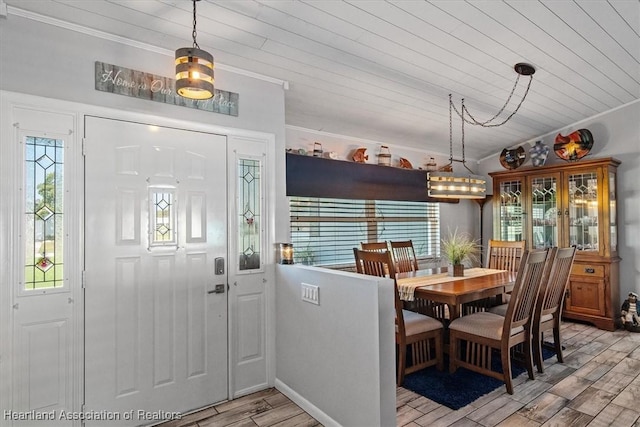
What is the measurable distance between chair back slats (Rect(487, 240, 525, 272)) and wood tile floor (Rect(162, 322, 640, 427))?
4.07 feet

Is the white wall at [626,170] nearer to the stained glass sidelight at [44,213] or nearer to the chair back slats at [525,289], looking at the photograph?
the chair back slats at [525,289]

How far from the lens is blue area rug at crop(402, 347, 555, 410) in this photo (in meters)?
2.78

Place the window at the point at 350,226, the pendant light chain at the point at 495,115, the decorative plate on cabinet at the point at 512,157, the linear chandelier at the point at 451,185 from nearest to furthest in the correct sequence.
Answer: the linear chandelier at the point at 451,185
the pendant light chain at the point at 495,115
the window at the point at 350,226
the decorative plate on cabinet at the point at 512,157

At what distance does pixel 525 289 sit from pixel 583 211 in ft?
8.91

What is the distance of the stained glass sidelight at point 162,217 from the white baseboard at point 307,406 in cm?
141

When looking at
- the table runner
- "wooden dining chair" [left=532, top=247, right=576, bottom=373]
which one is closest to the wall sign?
the table runner

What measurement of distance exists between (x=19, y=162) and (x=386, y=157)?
373cm

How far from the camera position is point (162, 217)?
259cm

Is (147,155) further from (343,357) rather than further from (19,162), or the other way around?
(343,357)

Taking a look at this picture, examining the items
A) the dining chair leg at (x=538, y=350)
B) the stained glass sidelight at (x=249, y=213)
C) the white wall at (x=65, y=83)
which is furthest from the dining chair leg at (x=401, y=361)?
the white wall at (x=65, y=83)

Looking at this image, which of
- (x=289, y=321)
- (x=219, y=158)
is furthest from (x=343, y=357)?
(x=219, y=158)

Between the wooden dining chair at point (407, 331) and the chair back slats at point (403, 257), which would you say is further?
the chair back slats at point (403, 257)

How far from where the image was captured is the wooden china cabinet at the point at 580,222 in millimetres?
4539

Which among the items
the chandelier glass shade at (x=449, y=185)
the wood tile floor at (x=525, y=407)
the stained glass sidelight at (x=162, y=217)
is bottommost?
the wood tile floor at (x=525, y=407)
